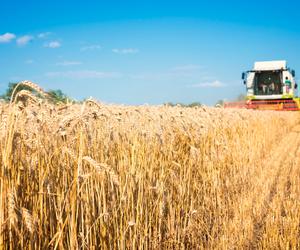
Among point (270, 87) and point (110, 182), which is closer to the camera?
point (110, 182)

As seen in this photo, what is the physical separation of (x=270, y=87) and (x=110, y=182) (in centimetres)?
2333

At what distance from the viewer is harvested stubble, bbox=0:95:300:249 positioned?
186 cm

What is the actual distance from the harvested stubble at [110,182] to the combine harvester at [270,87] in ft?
61.2

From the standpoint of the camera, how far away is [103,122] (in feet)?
10.6

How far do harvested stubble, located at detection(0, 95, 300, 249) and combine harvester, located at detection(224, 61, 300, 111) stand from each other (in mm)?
18654

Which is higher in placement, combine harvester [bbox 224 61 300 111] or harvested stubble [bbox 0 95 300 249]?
combine harvester [bbox 224 61 300 111]

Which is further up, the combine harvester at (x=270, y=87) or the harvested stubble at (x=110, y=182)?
the combine harvester at (x=270, y=87)

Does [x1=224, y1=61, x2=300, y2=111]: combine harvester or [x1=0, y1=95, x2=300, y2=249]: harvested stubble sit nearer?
[x1=0, y1=95, x2=300, y2=249]: harvested stubble

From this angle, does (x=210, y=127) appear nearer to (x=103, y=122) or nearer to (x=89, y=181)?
(x=103, y=122)

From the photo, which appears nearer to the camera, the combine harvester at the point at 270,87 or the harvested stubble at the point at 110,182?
the harvested stubble at the point at 110,182

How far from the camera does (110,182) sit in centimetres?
268

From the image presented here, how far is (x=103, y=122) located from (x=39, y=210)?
1275 millimetres

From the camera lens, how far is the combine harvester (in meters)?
23.0

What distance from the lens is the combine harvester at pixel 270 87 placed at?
2305 cm
